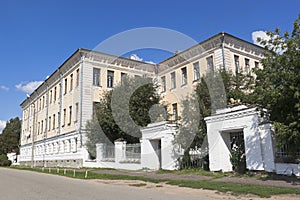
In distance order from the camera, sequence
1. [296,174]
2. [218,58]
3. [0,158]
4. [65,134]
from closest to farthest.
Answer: [296,174]
[218,58]
[65,134]
[0,158]

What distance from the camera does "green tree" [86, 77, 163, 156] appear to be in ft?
71.7

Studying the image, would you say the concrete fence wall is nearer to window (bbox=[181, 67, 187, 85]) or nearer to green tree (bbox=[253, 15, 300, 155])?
window (bbox=[181, 67, 187, 85])

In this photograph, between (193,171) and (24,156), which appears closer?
(193,171)

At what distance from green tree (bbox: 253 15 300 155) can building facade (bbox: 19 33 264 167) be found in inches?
451

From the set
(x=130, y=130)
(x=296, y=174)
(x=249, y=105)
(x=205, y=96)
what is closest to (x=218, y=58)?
(x=205, y=96)

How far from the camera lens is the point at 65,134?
31.6 metres

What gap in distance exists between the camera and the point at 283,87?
1028 centimetres

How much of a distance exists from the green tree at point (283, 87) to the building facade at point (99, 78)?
11.5 m

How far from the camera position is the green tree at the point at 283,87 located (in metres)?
9.88

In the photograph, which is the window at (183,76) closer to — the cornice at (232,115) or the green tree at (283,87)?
the cornice at (232,115)

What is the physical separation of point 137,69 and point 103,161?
1345cm

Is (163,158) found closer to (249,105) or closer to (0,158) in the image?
(249,105)

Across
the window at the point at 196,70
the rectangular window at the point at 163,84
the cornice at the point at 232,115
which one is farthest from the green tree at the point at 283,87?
the rectangular window at the point at 163,84

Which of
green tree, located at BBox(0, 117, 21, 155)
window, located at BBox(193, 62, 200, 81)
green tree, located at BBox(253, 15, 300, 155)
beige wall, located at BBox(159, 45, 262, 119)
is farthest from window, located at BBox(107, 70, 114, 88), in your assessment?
green tree, located at BBox(0, 117, 21, 155)
